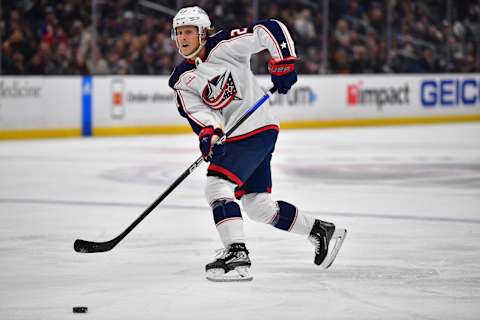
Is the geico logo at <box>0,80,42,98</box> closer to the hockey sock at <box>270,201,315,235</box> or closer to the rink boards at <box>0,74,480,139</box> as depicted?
the rink boards at <box>0,74,480,139</box>

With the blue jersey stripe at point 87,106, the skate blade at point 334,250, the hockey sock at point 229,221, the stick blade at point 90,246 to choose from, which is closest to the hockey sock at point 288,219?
the skate blade at point 334,250

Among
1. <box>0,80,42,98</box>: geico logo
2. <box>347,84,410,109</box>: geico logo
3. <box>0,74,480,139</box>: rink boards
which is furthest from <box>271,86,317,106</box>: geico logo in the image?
<box>0,80,42,98</box>: geico logo

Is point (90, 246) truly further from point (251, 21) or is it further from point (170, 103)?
point (251, 21)

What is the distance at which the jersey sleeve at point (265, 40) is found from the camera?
4496mm

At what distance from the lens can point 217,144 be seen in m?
4.43

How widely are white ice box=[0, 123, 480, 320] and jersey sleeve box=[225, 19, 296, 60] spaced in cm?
90

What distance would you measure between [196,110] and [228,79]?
181 mm

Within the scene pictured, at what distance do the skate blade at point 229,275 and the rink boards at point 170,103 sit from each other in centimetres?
867

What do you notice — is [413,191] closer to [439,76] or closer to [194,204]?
[194,204]

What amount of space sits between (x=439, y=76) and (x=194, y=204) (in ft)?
36.7

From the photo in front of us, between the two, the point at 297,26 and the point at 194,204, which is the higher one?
the point at 297,26

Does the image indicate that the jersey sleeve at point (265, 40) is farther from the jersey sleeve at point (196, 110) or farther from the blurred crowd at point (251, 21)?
the blurred crowd at point (251, 21)

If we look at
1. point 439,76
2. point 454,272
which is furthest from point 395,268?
point 439,76

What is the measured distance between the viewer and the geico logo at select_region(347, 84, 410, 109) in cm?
1636
